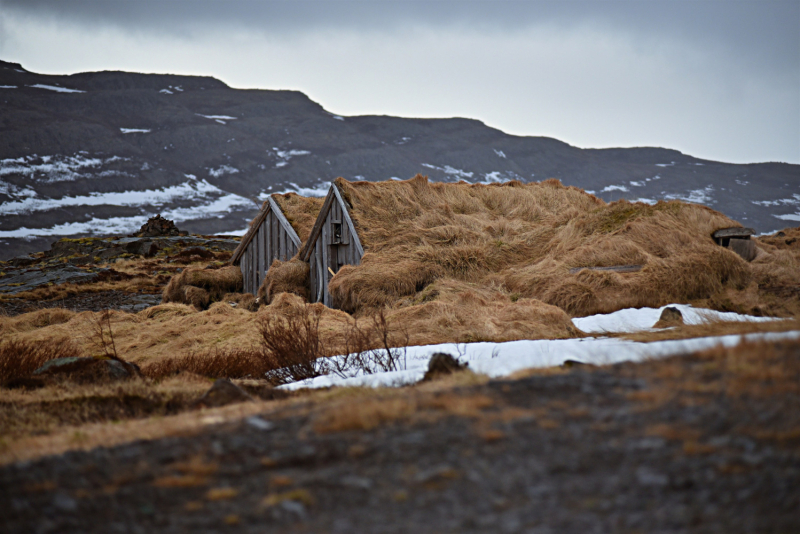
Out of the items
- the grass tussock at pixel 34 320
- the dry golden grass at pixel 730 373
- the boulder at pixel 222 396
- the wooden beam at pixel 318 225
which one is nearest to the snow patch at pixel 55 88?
the grass tussock at pixel 34 320

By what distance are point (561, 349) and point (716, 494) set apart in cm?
437

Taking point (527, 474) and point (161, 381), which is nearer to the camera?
point (527, 474)

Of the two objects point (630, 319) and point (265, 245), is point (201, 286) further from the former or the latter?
point (630, 319)

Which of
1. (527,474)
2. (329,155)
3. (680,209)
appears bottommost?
(527,474)

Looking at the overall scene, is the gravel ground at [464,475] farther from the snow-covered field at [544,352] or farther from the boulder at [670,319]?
the boulder at [670,319]

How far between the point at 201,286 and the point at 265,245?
227 cm

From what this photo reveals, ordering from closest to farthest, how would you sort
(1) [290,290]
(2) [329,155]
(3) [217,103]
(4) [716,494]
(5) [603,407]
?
(4) [716,494], (5) [603,407], (1) [290,290], (2) [329,155], (3) [217,103]

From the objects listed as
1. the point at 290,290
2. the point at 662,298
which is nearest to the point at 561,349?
the point at 662,298

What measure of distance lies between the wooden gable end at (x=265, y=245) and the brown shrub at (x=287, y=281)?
1041mm

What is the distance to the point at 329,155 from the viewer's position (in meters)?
113

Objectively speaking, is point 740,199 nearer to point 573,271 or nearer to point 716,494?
point 573,271

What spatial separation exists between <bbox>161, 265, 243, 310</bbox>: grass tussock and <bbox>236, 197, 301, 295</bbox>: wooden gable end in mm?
379

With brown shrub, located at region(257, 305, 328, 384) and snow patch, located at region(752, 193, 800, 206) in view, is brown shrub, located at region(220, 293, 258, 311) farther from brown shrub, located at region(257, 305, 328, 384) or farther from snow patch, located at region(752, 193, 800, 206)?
snow patch, located at region(752, 193, 800, 206)

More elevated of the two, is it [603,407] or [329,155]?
[329,155]
